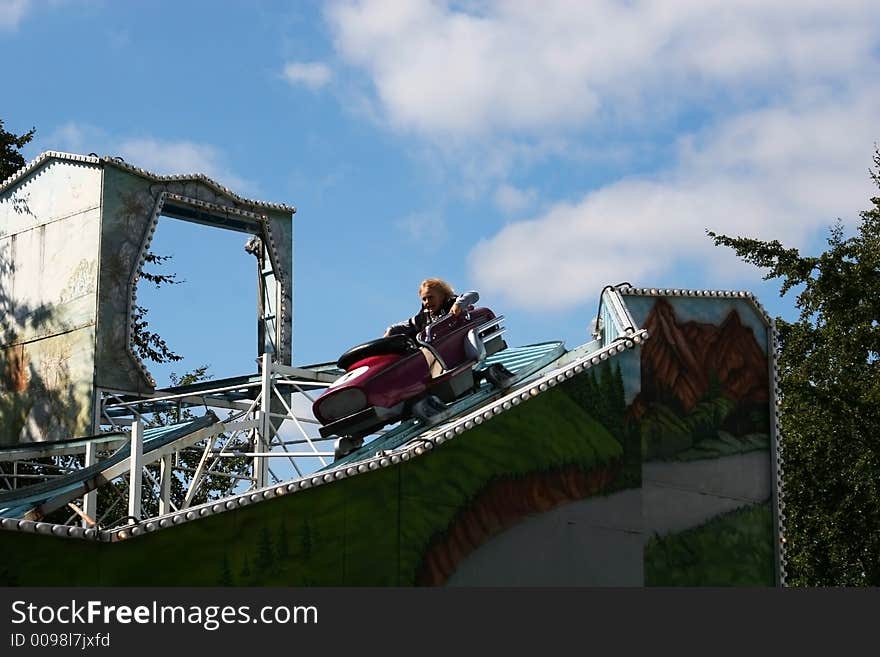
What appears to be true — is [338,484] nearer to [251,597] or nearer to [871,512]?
[251,597]

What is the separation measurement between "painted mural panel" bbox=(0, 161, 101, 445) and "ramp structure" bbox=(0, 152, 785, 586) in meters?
3.01

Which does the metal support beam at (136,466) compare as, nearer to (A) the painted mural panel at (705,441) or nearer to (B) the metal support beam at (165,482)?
(B) the metal support beam at (165,482)

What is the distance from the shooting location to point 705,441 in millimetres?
18375

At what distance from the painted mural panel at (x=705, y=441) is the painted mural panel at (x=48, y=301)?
10121 mm

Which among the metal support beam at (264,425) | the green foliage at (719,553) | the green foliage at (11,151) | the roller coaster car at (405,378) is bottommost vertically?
the green foliage at (719,553)

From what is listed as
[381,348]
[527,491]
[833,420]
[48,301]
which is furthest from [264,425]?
[833,420]

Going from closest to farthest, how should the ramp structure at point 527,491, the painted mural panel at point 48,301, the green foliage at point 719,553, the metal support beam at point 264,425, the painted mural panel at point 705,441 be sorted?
the ramp structure at point 527,491, the green foliage at point 719,553, the painted mural panel at point 705,441, the metal support beam at point 264,425, the painted mural panel at point 48,301

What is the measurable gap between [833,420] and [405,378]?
16557 mm

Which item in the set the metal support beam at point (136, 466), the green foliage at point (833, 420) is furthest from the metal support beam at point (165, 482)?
the green foliage at point (833, 420)

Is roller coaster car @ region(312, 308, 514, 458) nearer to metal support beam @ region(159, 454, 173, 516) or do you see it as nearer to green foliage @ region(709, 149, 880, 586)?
metal support beam @ region(159, 454, 173, 516)

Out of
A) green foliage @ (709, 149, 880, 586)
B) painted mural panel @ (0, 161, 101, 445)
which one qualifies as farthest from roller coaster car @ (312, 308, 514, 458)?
green foliage @ (709, 149, 880, 586)

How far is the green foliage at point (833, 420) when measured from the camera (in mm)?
30750

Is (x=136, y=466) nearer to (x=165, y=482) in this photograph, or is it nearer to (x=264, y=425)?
(x=165, y=482)

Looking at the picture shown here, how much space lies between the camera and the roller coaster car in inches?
662
